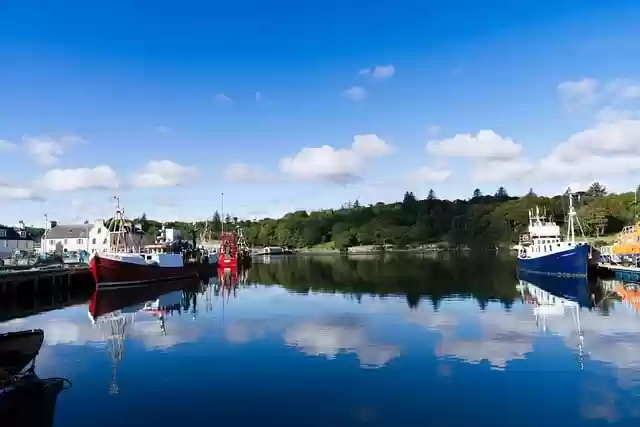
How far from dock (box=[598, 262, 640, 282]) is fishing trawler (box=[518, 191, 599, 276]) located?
174 centimetres

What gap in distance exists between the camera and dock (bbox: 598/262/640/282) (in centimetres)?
5107

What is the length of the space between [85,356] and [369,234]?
172 m

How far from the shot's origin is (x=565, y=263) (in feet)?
190

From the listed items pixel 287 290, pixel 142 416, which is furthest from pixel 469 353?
pixel 287 290

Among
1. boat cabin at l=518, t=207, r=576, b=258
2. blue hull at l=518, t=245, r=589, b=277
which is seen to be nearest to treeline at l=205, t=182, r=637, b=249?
boat cabin at l=518, t=207, r=576, b=258

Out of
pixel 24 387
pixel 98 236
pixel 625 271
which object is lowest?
pixel 24 387

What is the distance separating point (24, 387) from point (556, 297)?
36266mm

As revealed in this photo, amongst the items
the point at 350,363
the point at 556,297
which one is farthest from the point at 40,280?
the point at 556,297

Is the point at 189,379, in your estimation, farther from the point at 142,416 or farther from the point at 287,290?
the point at 287,290

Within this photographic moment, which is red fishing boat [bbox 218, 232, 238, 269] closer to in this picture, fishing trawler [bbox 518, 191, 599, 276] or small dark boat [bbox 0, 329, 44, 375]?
fishing trawler [bbox 518, 191, 599, 276]

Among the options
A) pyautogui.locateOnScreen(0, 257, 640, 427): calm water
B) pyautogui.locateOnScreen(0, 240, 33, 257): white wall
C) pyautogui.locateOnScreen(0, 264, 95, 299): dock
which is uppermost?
pyautogui.locateOnScreen(0, 240, 33, 257): white wall

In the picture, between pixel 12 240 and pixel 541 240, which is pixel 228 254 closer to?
pixel 12 240

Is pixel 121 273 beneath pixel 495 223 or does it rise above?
beneath

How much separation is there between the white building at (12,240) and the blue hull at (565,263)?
237 feet
